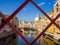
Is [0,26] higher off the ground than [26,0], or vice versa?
[26,0]

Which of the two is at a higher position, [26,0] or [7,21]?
[26,0]

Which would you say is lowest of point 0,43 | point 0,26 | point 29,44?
point 0,43

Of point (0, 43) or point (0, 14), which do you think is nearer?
point (0, 14)

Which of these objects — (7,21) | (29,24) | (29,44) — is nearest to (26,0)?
(7,21)

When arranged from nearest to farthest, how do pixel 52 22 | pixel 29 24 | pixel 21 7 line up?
pixel 21 7, pixel 52 22, pixel 29 24

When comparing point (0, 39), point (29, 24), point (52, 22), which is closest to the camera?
point (52, 22)

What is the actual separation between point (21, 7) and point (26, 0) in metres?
0.06

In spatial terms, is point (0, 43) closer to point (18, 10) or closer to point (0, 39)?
point (0, 39)

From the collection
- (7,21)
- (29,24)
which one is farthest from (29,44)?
(29,24)

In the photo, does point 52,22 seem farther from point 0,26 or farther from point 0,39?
point 0,39

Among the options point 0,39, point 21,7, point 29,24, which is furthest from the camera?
point 29,24

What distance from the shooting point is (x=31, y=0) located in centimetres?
114

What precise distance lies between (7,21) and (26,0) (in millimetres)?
180

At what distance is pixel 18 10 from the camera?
111 cm
